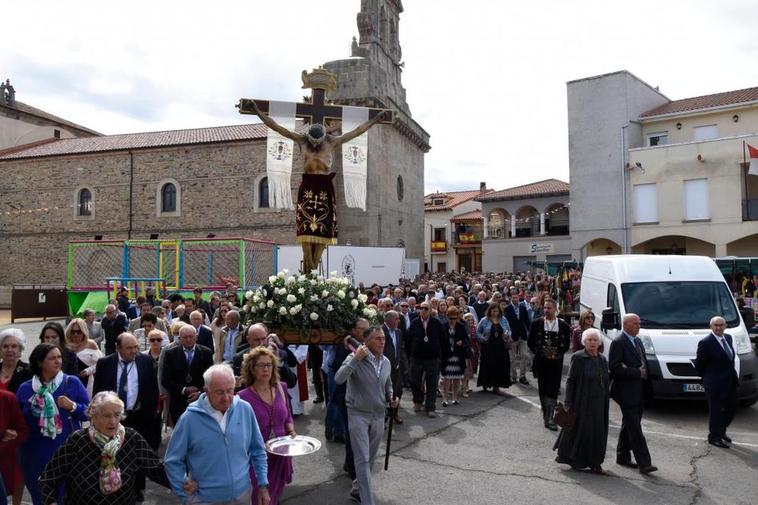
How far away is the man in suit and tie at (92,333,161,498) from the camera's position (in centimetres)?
559

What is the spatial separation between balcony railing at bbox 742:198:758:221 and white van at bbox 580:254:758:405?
748 inches

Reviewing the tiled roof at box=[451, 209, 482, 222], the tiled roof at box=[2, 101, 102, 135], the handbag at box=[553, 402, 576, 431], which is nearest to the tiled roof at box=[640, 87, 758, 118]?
the tiled roof at box=[451, 209, 482, 222]

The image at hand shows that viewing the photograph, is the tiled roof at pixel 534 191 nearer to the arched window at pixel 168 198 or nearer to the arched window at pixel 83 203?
the arched window at pixel 168 198

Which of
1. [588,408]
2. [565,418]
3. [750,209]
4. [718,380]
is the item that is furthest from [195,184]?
[718,380]

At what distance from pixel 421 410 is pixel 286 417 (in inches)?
201

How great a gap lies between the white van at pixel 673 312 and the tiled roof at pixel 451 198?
4728cm

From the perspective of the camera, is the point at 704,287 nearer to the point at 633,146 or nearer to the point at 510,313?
the point at 510,313

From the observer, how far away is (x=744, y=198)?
25.9 metres

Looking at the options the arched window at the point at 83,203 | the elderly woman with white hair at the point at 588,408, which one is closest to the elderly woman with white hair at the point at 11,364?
the elderly woman with white hair at the point at 588,408

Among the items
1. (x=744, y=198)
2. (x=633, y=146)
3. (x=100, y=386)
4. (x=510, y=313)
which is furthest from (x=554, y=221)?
(x=100, y=386)

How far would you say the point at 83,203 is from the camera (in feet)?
119

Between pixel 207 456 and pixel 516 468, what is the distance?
13.7 ft

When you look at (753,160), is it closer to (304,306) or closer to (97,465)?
(304,306)

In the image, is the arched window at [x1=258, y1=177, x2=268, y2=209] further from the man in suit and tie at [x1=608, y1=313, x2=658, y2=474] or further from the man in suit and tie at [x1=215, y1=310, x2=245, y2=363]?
the man in suit and tie at [x1=608, y1=313, x2=658, y2=474]
